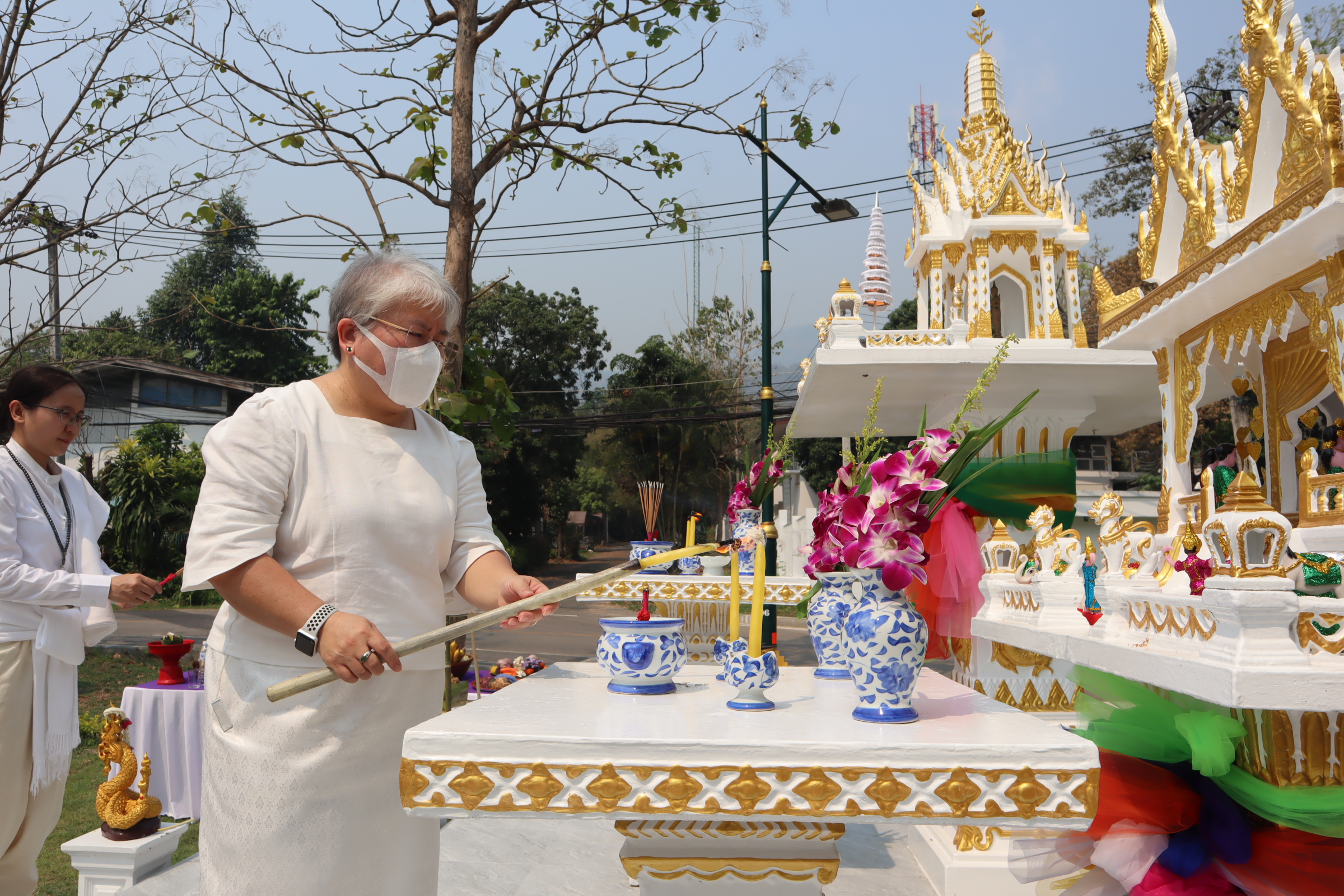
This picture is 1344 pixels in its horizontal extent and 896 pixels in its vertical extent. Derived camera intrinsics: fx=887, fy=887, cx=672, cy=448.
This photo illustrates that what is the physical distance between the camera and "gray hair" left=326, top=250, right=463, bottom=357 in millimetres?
2223

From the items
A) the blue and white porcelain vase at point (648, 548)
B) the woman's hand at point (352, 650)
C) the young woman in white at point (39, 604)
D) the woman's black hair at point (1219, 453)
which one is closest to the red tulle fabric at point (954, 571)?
the blue and white porcelain vase at point (648, 548)

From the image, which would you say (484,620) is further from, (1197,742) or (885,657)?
(1197,742)

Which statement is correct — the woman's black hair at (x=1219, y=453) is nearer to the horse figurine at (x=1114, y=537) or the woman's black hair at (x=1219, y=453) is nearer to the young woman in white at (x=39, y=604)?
the horse figurine at (x=1114, y=537)

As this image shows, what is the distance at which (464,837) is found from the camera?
175 inches

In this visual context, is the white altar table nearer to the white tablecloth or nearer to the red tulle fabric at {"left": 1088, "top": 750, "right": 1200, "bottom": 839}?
the red tulle fabric at {"left": 1088, "top": 750, "right": 1200, "bottom": 839}

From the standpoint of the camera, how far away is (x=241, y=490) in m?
1.99

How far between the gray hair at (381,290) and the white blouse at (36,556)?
1.74m

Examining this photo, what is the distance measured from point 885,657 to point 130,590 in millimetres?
2950

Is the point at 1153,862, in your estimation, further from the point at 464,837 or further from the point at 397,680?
the point at 464,837

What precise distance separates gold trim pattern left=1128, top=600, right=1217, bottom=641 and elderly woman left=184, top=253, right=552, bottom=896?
76.6 inches

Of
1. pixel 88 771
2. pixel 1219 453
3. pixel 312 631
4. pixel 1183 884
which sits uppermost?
pixel 1219 453

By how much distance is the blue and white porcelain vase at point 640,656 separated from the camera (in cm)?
203

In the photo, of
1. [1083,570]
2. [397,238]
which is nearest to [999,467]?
[1083,570]

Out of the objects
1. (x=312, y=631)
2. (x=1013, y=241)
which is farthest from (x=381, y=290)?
(x=1013, y=241)
